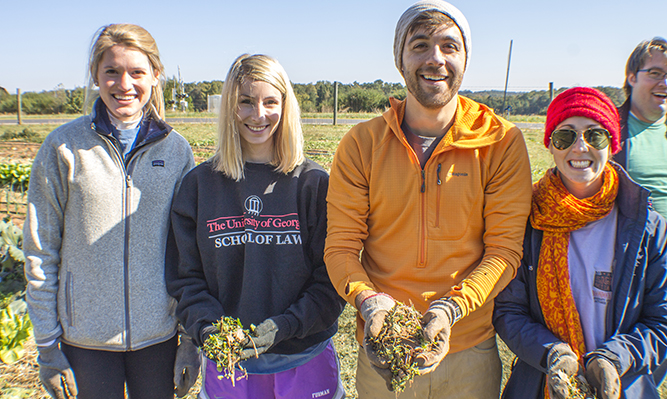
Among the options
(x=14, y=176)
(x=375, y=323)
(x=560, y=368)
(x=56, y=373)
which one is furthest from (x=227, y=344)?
(x=14, y=176)

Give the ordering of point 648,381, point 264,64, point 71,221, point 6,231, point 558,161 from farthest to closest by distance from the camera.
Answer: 1. point 6,231
2. point 264,64
3. point 71,221
4. point 558,161
5. point 648,381

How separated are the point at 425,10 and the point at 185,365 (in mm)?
2205

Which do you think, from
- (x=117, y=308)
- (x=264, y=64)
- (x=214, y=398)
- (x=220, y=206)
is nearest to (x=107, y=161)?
(x=220, y=206)

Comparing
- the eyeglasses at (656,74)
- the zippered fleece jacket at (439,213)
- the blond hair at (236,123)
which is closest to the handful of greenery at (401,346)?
the zippered fleece jacket at (439,213)

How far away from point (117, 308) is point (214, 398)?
2.26ft

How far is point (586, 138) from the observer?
1856 millimetres

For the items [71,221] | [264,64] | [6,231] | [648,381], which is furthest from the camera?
[6,231]

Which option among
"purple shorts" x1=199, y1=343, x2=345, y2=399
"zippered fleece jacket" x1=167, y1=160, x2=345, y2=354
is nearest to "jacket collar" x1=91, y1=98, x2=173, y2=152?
"zippered fleece jacket" x1=167, y1=160, x2=345, y2=354

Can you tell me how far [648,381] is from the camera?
1.77m

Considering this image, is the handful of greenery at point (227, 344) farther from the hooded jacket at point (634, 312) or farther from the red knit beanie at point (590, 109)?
the red knit beanie at point (590, 109)

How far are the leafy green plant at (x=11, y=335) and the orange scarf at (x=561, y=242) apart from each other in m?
3.68

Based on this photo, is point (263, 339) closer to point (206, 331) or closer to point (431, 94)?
point (206, 331)

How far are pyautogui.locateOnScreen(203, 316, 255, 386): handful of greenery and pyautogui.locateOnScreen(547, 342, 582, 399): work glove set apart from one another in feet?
4.26

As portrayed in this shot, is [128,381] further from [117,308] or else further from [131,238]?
[131,238]
